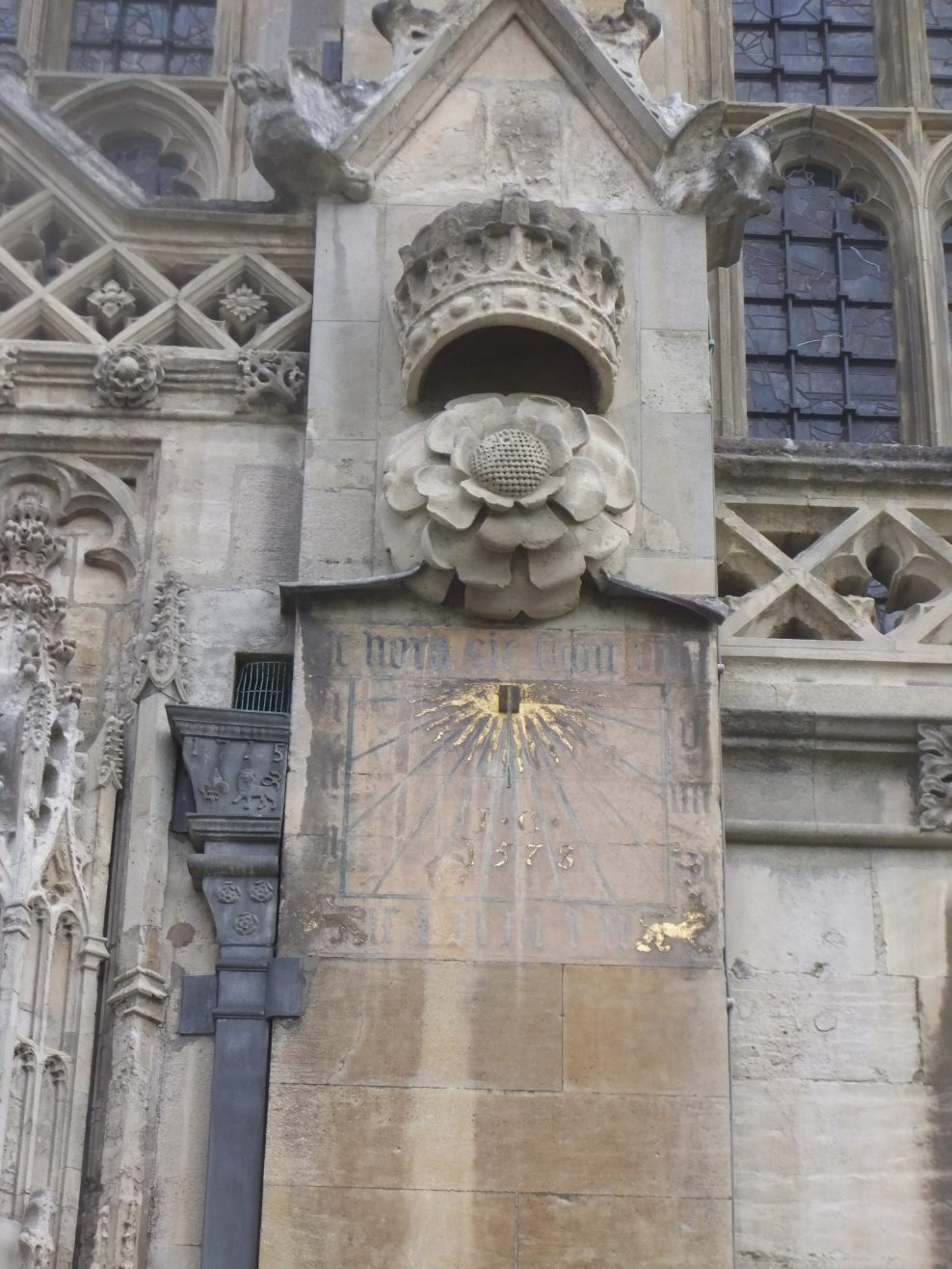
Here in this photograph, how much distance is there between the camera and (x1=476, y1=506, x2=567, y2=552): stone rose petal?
32.4 ft

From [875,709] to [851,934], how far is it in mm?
869

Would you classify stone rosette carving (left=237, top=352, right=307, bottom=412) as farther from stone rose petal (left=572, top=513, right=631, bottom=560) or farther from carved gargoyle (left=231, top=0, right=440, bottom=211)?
stone rose petal (left=572, top=513, right=631, bottom=560)

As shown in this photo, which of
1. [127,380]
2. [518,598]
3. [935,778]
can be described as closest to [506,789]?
[518,598]

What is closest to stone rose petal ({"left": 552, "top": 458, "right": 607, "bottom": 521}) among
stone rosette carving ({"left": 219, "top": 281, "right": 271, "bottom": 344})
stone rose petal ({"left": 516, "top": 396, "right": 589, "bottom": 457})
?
stone rose petal ({"left": 516, "top": 396, "right": 589, "bottom": 457})

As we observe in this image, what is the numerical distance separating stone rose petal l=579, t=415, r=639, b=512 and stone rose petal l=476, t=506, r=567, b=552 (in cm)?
28

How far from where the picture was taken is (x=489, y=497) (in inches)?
389

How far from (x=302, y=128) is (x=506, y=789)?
2.89 m

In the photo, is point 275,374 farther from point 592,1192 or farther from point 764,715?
point 592,1192

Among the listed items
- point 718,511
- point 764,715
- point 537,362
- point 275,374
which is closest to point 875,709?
point 764,715

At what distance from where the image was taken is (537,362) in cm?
1064

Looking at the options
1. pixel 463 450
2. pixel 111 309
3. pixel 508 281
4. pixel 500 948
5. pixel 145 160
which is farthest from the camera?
pixel 145 160

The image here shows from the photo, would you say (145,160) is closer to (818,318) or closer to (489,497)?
(818,318)

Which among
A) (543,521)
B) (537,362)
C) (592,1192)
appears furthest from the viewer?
(537,362)

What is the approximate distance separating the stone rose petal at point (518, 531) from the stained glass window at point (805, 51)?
452 centimetres
